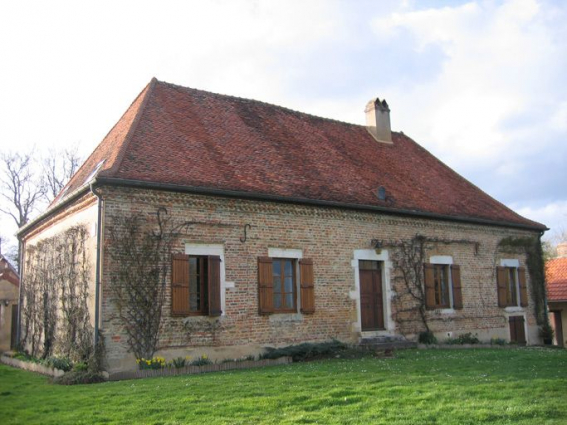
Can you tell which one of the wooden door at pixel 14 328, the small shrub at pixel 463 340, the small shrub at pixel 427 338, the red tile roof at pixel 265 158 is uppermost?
the red tile roof at pixel 265 158

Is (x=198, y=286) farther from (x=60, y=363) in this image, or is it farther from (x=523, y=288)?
(x=523, y=288)

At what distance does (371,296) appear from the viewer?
56.9 feet

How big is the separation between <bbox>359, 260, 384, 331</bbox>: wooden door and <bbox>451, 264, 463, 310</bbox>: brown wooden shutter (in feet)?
10.3

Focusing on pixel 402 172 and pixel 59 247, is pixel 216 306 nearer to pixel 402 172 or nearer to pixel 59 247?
pixel 59 247

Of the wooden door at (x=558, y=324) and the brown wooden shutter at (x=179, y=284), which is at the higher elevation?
the brown wooden shutter at (x=179, y=284)

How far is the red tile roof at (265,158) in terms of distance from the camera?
572 inches

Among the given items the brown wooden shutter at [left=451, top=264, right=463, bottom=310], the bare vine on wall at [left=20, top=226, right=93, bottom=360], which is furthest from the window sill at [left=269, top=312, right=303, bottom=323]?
the brown wooden shutter at [left=451, top=264, right=463, bottom=310]

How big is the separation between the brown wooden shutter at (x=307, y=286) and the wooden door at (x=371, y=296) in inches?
79.5

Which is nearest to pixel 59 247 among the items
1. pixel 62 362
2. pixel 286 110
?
pixel 62 362

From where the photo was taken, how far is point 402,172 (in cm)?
2105

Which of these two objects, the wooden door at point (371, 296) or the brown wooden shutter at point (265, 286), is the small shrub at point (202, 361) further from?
the wooden door at point (371, 296)

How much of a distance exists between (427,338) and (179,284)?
824 centimetres

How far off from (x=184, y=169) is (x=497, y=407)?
898 cm

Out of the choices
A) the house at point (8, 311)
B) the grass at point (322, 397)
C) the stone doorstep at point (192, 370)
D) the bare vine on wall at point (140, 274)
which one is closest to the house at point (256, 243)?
the bare vine on wall at point (140, 274)
